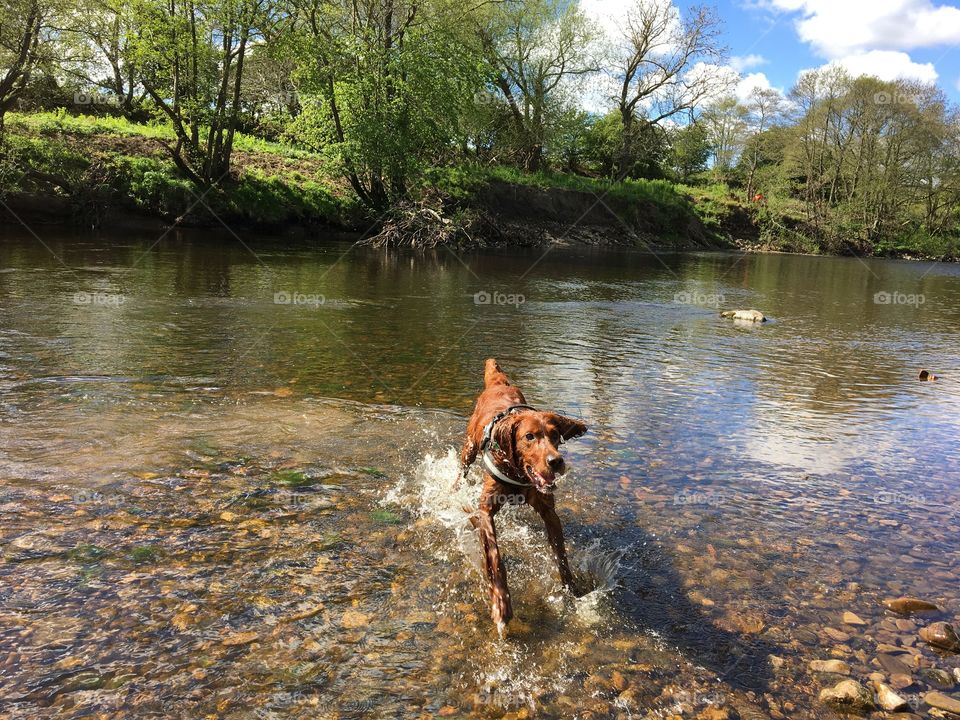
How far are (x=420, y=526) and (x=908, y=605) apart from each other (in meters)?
3.21

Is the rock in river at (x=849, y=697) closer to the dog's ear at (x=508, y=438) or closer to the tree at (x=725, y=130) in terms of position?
the dog's ear at (x=508, y=438)

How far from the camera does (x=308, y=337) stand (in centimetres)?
Result: 1086

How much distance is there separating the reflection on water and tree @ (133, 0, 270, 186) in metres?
17.3

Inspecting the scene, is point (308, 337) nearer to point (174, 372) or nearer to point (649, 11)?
point (174, 372)

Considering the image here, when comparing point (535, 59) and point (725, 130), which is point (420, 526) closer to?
point (535, 59)

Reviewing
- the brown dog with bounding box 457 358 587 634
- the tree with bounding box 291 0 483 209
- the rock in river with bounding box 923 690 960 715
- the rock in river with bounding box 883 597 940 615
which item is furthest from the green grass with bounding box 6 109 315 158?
the rock in river with bounding box 923 690 960 715

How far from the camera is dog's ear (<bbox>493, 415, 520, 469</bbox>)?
12.8ft

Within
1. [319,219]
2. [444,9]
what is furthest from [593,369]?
[444,9]

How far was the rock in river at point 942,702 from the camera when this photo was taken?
3.13 m

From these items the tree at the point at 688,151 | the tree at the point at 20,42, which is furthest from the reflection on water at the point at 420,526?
the tree at the point at 688,151

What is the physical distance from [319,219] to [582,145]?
1133 inches

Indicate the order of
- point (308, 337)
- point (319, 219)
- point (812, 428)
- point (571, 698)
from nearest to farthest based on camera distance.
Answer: point (571, 698), point (812, 428), point (308, 337), point (319, 219)

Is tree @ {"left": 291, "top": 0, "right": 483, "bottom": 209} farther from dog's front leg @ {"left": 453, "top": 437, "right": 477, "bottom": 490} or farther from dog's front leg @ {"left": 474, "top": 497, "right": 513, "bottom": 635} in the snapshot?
dog's front leg @ {"left": 474, "top": 497, "right": 513, "bottom": 635}

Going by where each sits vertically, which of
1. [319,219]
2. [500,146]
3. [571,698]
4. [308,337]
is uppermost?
[500,146]
